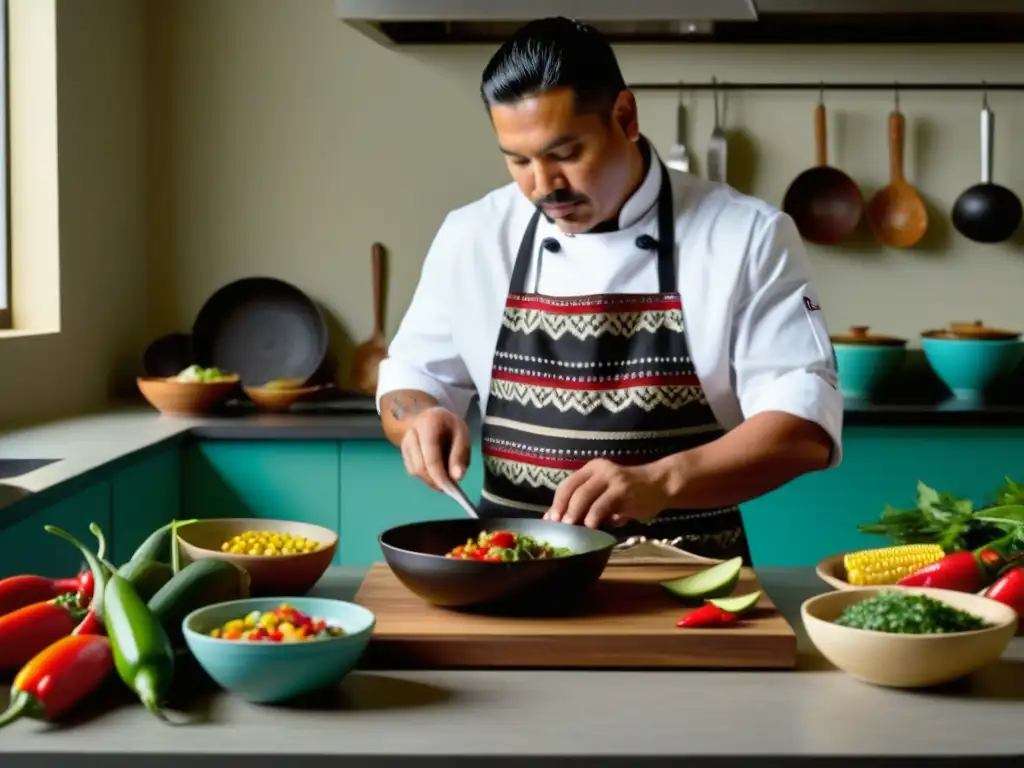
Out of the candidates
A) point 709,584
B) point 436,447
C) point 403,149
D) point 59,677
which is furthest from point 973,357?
point 59,677

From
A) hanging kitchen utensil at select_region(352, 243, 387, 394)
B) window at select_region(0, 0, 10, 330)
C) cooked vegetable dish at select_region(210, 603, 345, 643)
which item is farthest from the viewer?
hanging kitchen utensil at select_region(352, 243, 387, 394)

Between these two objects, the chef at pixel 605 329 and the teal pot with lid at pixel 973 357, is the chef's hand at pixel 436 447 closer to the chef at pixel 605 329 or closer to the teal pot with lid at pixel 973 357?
the chef at pixel 605 329

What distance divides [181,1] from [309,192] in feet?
1.89

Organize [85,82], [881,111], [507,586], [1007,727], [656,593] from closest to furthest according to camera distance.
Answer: [1007,727] → [507,586] → [656,593] → [85,82] → [881,111]

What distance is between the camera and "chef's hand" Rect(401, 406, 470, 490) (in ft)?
5.68

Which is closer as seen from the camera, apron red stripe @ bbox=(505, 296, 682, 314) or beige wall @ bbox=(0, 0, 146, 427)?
apron red stripe @ bbox=(505, 296, 682, 314)

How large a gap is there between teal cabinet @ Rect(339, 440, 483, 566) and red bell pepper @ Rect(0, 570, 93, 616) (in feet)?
4.57

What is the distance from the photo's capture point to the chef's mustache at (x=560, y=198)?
182cm

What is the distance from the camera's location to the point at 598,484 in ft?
4.97

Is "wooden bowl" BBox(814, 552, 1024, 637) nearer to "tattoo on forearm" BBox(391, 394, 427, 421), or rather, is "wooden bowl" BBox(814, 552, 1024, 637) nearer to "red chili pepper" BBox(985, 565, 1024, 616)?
"red chili pepper" BBox(985, 565, 1024, 616)

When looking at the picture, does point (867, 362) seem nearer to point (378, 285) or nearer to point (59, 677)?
point (378, 285)

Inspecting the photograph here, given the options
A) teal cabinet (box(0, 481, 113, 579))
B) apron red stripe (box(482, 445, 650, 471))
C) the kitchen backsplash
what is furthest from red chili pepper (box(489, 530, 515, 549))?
the kitchen backsplash

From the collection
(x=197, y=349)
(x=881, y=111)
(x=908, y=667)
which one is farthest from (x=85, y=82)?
(x=908, y=667)

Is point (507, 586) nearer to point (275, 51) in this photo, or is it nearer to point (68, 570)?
point (68, 570)
